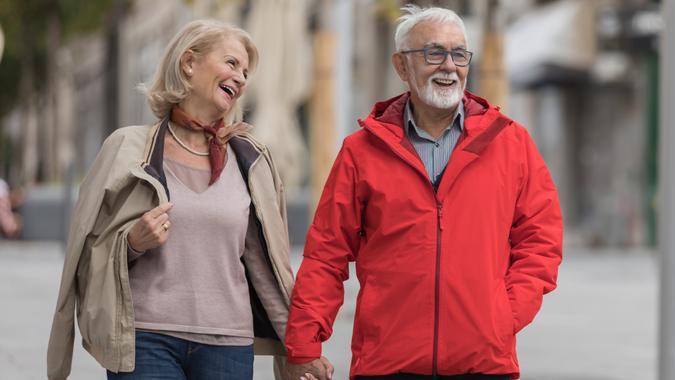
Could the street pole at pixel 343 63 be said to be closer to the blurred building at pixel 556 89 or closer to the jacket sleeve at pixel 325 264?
the blurred building at pixel 556 89

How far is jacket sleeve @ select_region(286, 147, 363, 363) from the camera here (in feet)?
13.6

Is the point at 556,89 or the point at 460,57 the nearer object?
the point at 460,57

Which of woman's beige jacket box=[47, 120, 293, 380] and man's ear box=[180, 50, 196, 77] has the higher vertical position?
man's ear box=[180, 50, 196, 77]

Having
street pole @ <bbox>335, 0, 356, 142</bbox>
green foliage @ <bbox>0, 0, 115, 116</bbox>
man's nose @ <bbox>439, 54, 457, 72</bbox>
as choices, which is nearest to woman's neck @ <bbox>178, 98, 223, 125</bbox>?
man's nose @ <bbox>439, 54, 457, 72</bbox>

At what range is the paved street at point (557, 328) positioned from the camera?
869 cm

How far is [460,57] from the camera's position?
163 inches

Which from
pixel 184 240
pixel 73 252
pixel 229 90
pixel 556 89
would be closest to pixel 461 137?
pixel 229 90

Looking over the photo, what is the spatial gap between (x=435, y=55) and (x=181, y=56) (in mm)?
764

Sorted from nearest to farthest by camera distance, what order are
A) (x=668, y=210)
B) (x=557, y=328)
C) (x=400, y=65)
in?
(x=400, y=65)
(x=668, y=210)
(x=557, y=328)

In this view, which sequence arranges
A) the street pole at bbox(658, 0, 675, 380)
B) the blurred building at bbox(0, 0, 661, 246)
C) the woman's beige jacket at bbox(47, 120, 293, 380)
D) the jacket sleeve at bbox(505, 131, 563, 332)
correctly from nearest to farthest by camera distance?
the jacket sleeve at bbox(505, 131, 563, 332), the woman's beige jacket at bbox(47, 120, 293, 380), the street pole at bbox(658, 0, 675, 380), the blurred building at bbox(0, 0, 661, 246)

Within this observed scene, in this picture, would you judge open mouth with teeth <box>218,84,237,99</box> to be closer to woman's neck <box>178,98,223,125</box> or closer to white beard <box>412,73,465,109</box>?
woman's neck <box>178,98,223,125</box>

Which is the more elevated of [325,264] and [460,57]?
[460,57]

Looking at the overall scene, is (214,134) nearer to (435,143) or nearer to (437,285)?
(435,143)

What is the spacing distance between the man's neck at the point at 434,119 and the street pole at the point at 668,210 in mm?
2489
